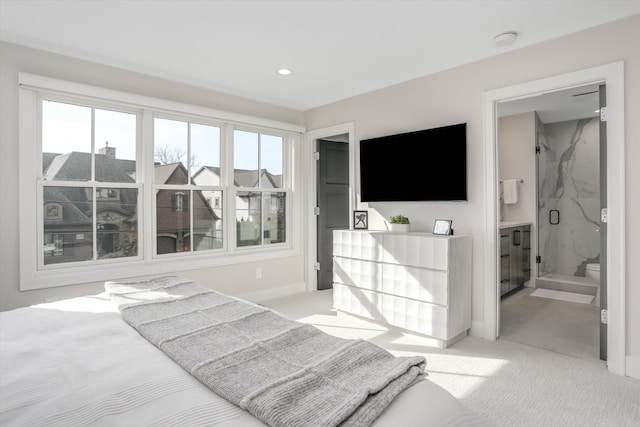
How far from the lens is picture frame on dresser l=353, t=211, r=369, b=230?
13.2 ft

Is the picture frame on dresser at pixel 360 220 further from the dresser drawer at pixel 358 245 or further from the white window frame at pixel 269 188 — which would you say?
the white window frame at pixel 269 188

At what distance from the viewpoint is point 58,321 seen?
1.72 metres

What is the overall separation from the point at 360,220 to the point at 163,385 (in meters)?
3.12

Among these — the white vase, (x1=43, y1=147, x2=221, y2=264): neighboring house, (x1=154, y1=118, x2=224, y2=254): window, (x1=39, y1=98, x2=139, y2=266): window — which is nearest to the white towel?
the white vase

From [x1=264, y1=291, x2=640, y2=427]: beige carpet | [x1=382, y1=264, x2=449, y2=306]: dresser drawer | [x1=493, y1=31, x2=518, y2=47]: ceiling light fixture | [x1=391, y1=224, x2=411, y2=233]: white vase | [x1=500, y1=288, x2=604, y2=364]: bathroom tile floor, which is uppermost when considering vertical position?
[x1=493, y1=31, x2=518, y2=47]: ceiling light fixture

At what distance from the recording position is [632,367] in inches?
96.5

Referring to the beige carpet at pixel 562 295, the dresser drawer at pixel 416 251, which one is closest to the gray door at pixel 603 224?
the dresser drawer at pixel 416 251

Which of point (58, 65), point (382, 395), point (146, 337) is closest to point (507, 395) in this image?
point (382, 395)

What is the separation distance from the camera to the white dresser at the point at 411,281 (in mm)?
2971

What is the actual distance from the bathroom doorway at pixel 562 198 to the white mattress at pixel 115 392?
3709 mm

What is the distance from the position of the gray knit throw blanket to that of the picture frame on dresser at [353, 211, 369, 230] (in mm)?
2332

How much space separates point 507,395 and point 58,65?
4196 mm

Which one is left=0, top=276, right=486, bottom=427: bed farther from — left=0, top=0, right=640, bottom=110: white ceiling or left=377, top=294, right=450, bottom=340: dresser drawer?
left=0, top=0, right=640, bottom=110: white ceiling

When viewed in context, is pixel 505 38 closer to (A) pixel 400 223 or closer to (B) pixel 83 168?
(A) pixel 400 223
